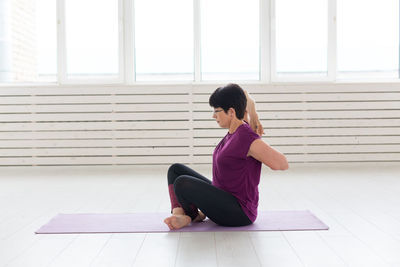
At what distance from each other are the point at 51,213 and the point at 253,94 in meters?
3.09

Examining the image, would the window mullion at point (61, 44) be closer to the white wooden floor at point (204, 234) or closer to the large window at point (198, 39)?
the large window at point (198, 39)

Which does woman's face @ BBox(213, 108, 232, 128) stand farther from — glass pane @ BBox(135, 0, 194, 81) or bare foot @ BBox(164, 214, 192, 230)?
glass pane @ BBox(135, 0, 194, 81)

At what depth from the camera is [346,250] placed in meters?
2.21

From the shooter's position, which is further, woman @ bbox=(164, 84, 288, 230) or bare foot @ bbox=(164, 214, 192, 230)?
bare foot @ bbox=(164, 214, 192, 230)

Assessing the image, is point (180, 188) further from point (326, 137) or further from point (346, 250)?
point (326, 137)

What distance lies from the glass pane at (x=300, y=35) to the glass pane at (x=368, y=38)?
25 cm

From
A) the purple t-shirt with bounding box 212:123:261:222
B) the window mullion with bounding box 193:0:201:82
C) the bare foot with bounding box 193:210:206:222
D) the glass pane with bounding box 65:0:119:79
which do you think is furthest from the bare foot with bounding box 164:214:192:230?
the glass pane with bounding box 65:0:119:79

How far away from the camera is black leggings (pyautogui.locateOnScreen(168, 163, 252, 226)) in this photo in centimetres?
254

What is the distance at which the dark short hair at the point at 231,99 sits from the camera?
8.18 feet

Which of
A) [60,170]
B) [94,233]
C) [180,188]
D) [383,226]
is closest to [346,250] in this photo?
[383,226]

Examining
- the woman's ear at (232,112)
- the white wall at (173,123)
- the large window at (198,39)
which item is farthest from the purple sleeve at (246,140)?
the large window at (198,39)

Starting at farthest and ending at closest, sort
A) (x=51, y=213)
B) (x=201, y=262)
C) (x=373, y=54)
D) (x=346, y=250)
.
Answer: (x=373, y=54), (x=51, y=213), (x=346, y=250), (x=201, y=262)

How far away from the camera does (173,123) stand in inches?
222

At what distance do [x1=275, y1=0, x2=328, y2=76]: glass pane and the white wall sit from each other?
1.25ft
